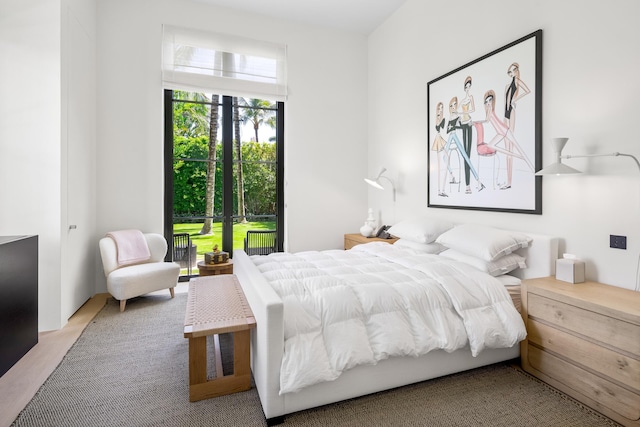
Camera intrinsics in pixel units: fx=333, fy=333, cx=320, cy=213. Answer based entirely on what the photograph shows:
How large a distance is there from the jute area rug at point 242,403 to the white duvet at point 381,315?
275 millimetres

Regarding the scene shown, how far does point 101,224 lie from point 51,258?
103 centimetres

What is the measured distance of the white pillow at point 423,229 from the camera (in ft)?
10.6

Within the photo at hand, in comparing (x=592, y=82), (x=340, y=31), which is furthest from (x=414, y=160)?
(x=340, y=31)

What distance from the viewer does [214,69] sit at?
4.20 metres

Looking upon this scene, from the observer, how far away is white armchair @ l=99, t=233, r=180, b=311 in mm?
3243

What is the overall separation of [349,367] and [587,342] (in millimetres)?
1323

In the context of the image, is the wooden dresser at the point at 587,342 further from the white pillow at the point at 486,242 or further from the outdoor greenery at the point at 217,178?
→ the outdoor greenery at the point at 217,178

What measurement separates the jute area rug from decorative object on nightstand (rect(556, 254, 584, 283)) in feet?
2.27

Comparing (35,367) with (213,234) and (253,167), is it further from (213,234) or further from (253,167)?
(253,167)

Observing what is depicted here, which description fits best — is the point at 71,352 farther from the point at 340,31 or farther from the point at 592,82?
the point at 340,31

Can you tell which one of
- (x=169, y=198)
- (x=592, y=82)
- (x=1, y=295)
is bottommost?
(x=1, y=295)

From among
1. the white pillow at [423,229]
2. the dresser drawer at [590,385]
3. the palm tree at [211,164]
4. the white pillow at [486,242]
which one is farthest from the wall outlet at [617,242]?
the palm tree at [211,164]

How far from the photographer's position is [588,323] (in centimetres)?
182

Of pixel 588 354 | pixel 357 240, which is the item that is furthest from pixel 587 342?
pixel 357 240
